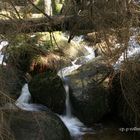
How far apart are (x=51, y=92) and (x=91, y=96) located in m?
0.90

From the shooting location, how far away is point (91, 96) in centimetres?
730

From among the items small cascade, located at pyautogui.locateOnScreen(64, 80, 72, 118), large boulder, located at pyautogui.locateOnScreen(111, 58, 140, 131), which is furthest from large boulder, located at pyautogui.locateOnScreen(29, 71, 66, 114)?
large boulder, located at pyautogui.locateOnScreen(111, 58, 140, 131)

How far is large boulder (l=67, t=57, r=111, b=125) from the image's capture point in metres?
7.27

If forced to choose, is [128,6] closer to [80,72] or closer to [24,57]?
[80,72]

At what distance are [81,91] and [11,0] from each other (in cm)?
277

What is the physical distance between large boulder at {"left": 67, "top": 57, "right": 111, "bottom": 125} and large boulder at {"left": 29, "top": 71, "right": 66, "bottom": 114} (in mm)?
244

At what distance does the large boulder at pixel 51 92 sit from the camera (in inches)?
300

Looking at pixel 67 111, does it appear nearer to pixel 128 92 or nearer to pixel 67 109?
pixel 67 109

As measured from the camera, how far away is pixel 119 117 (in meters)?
7.30

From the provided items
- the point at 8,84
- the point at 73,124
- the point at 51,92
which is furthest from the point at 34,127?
the point at 51,92

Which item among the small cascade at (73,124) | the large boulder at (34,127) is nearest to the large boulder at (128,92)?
the small cascade at (73,124)

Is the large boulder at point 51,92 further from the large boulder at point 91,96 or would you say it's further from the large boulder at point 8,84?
the large boulder at point 8,84

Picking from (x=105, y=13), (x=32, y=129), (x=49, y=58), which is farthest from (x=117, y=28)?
(x=49, y=58)

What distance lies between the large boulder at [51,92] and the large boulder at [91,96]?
0.24 metres
